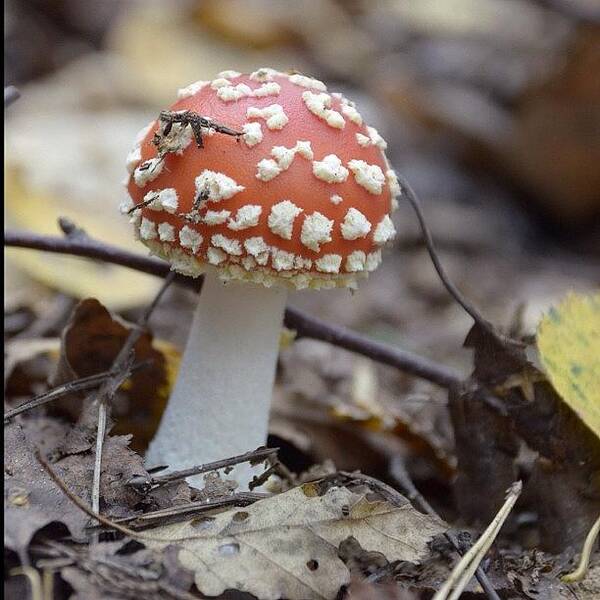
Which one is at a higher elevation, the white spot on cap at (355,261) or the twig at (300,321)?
the white spot on cap at (355,261)

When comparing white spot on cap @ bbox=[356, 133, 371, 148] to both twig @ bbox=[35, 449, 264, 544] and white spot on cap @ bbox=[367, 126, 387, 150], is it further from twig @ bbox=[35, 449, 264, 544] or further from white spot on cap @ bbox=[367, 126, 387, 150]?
twig @ bbox=[35, 449, 264, 544]

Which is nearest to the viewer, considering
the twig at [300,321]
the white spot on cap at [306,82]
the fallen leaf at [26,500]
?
the fallen leaf at [26,500]

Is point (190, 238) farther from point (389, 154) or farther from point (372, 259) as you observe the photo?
point (389, 154)

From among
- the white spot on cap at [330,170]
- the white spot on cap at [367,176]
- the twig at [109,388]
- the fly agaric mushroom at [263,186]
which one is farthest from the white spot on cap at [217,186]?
the twig at [109,388]

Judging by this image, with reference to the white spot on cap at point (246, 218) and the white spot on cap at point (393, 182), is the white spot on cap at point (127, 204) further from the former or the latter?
the white spot on cap at point (393, 182)

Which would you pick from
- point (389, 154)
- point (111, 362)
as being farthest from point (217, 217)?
point (389, 154)

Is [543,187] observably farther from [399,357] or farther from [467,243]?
[399,357]
